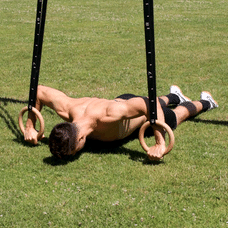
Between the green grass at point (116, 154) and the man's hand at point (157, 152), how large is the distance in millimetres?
205

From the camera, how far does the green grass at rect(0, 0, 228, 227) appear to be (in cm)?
511

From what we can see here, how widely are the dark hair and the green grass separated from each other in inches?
17.9

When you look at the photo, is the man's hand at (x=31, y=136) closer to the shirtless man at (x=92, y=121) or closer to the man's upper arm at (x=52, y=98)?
the shirtless man at (x=92, y=121)

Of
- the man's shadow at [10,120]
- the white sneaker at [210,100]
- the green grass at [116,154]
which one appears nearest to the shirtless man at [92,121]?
the green grass at [116,154]

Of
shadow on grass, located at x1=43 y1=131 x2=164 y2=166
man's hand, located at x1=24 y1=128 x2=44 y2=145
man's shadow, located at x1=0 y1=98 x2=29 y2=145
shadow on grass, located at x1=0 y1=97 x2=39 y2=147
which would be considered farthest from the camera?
man's shadow, located at x1=0 y1=98 x2=29 y2=145

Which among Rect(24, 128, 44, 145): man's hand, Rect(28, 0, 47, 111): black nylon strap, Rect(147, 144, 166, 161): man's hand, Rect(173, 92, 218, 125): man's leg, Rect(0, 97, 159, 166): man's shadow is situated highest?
Rect(28, 0, 47, 111): black nylon strap

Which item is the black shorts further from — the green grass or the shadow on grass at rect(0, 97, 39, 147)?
the shadow on grass at rect(0, 97, 39, 147)

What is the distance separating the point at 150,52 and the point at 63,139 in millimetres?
1767

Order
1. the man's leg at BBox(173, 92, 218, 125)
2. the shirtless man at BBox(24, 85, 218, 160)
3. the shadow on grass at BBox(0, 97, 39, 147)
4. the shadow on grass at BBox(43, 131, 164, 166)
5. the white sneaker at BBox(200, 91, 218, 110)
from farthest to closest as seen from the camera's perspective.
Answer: the white sneaker at BBox(200, 91, 218, 110) → the man's leg at BBox(173, 92, 218, 125) → the shadow on grass at BBox(0, 97, 39, 147) → the shadow on grass at BBox(43, 131, 164, 166) → the shirtless man at BBox(24, 85, 218, 160)

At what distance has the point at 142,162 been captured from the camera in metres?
6.38

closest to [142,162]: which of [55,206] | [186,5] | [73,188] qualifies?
[73,188]


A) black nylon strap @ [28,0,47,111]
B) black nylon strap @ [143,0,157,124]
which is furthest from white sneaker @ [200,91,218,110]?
black nylon strap @ [28,0,47,111]

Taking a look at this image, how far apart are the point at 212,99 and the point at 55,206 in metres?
4.95

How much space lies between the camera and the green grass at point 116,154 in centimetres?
511
